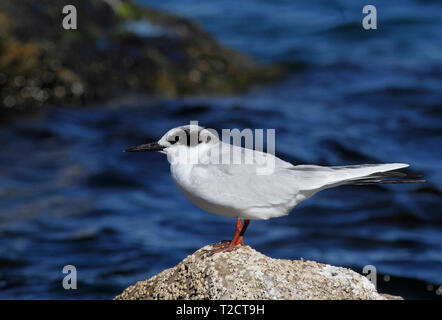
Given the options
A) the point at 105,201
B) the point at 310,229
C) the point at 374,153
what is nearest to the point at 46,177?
the point at 105,201

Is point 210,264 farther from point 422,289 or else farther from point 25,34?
point 25,34

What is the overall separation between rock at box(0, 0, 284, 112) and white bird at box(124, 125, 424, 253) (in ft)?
25.3

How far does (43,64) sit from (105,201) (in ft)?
11.2

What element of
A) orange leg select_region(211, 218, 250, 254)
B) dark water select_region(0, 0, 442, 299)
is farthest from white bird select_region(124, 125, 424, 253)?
dark water select_region(0, 0, 442, 299)

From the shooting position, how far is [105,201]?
9953 millimetres

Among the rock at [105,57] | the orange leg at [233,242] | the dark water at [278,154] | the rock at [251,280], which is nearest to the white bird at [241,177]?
the orange leg at [233,242]

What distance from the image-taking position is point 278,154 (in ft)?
36.4

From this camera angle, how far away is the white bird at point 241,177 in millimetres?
4707

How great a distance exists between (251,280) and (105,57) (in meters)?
9.13

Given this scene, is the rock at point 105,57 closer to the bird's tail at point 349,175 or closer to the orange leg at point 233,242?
the orange leg at point 233,242

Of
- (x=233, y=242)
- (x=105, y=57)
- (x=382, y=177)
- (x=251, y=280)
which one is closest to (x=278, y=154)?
(x=105, y=57)

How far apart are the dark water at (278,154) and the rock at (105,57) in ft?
1.49

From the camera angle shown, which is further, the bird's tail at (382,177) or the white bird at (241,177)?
the white bird at (241,177)

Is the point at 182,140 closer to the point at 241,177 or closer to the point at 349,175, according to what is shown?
the point at 241,177
